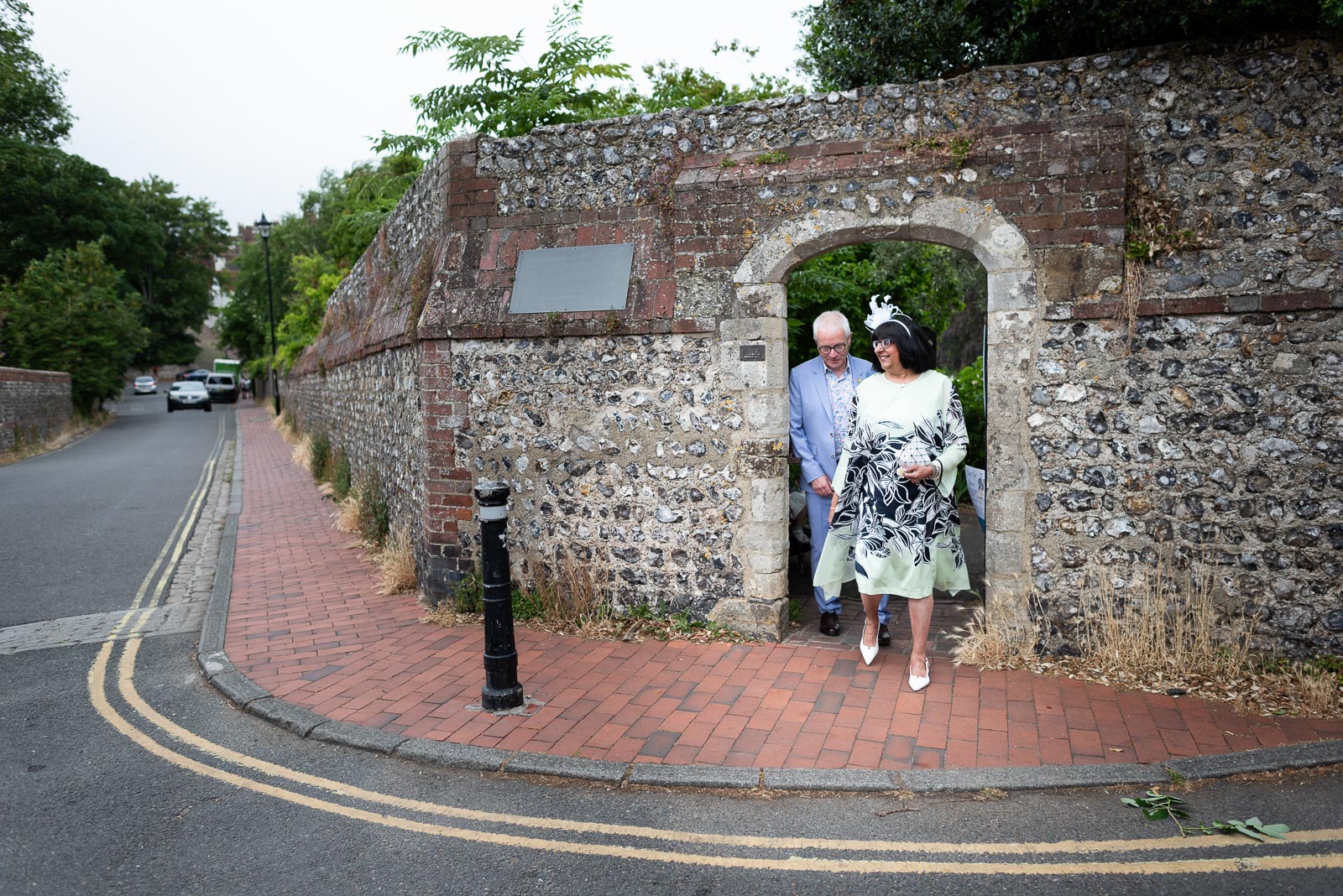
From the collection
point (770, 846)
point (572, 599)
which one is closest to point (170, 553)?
point (572, 599)

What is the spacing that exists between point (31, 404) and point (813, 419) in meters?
25.1

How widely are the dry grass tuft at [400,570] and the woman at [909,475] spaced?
421 cm

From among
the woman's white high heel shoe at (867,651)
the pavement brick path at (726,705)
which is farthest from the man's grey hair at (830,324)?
the pavement brick path at (726,705)

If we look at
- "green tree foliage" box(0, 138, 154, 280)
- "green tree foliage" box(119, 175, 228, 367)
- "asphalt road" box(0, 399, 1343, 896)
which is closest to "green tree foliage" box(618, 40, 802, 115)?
"asphalt road" box(0, 399, 1343, 896)

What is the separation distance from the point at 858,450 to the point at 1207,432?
76.1 inches

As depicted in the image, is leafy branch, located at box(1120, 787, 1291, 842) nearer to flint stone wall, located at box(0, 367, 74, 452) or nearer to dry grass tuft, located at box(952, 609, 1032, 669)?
dry grass tuft, located at box(952, 609, 1032, 669)

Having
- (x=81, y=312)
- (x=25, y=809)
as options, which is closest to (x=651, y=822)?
(x=25, y=809)

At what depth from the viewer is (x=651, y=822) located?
3648mm

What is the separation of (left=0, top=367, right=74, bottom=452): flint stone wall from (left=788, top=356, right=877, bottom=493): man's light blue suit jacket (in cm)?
2217

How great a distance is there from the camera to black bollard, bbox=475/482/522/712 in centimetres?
475

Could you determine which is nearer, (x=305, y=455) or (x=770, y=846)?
(x=770, y=846)

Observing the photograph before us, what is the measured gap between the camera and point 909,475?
4766 mm

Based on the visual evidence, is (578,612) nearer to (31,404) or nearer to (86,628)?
(86,628)

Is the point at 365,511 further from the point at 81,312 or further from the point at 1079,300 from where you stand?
the point at 81,312
